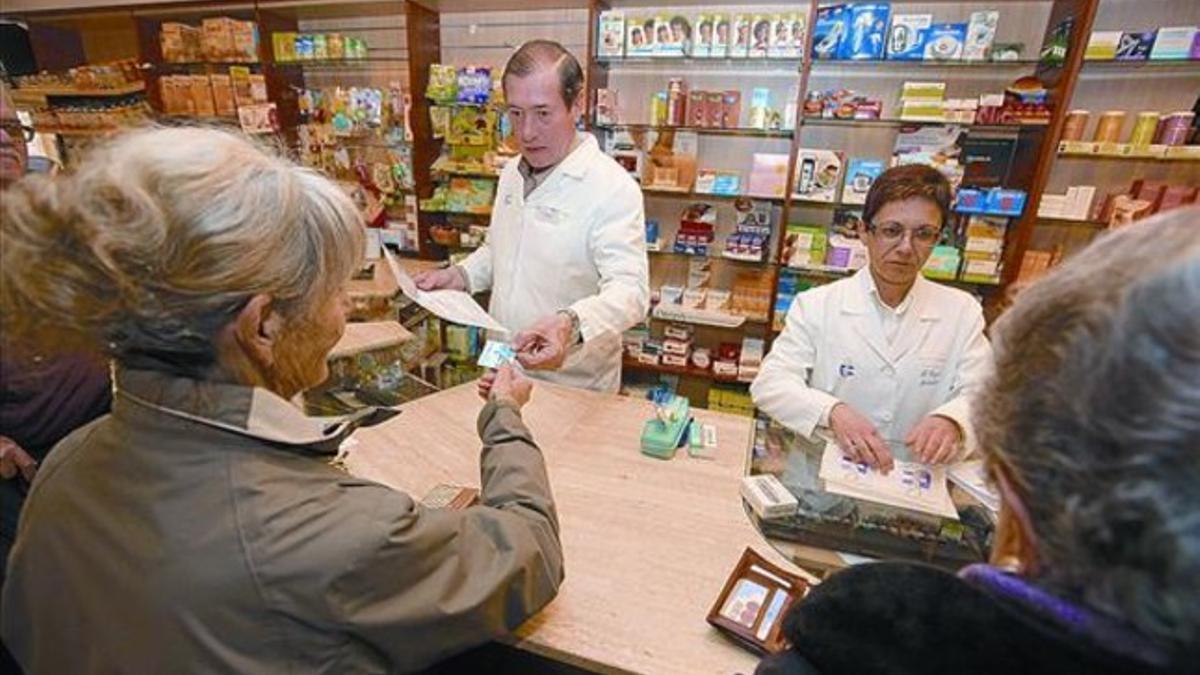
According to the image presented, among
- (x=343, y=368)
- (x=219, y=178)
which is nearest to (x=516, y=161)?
(x=343, y=368)

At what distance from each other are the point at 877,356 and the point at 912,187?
19.6 inches

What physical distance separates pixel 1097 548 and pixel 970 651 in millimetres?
129

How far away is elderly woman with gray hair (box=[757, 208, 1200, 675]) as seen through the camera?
37 centimetres

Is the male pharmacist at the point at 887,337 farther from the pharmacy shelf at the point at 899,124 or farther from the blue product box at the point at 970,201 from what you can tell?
the pharmacy shelf at the point at 899,124

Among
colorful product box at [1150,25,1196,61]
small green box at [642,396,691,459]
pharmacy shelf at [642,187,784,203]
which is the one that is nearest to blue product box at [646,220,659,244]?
pharmacy shelf at [642,187,784,203]

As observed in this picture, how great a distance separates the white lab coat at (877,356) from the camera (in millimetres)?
1735

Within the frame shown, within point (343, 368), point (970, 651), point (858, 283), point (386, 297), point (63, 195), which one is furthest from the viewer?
point (386, 297)

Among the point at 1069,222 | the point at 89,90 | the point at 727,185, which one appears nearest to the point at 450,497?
the point at 727,185

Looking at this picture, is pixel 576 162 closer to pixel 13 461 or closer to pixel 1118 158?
pixel 13 461

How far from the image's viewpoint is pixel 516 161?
2.26 meters

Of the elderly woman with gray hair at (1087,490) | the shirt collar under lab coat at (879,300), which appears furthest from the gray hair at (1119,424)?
the shirt collar under lab coat at (879,300)

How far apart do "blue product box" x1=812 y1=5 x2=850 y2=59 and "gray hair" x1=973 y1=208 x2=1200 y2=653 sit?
9.24ft

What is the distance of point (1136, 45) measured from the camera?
258 cm

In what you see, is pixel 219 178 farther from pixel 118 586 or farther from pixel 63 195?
pixel 118 586
